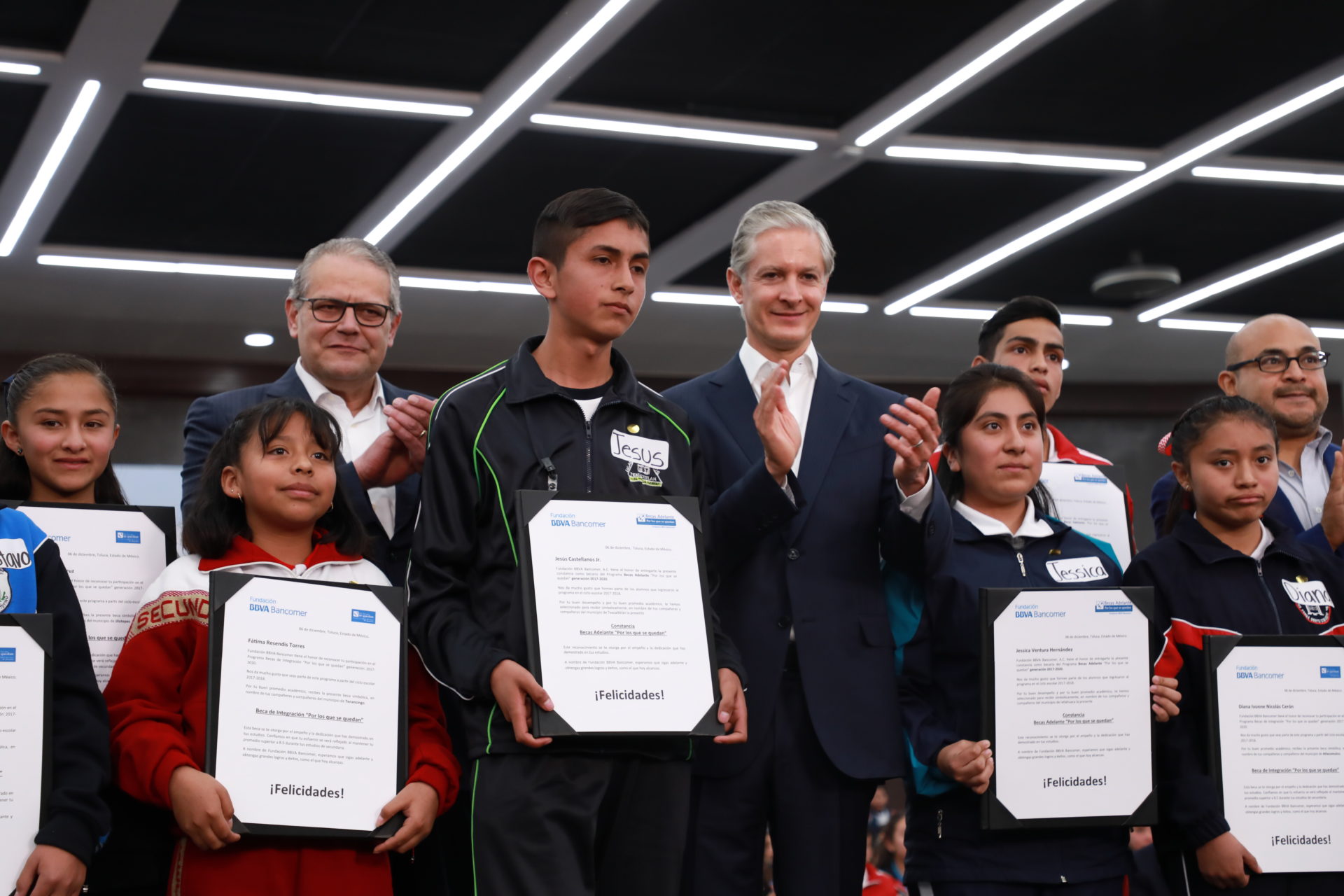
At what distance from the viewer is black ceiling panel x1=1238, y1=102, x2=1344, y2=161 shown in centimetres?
748

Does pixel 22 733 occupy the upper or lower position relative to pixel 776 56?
lower

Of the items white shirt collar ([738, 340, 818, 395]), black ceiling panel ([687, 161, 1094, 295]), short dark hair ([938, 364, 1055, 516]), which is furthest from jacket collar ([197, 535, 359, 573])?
black ceiling panel ([687, 161, 1094, 295])

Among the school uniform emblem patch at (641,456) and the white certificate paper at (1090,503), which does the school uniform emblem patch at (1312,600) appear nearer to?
the white certificate paper at (1090,503)

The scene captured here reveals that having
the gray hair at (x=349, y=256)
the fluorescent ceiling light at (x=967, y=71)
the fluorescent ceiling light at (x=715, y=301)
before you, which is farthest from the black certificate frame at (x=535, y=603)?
the fluorescent ceiling light at (x=715, y=301)

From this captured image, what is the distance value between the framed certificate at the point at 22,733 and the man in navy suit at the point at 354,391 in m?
0.62

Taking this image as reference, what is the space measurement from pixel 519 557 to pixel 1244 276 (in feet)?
29.4

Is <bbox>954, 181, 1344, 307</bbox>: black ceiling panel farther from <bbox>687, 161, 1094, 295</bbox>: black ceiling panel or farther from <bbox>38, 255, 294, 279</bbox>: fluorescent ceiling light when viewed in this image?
<bbox>38, 255, 294, 279</bbox>: fluorescent ceiling light

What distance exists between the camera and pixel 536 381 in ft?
8.56

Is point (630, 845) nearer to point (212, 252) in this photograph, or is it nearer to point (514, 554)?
point (514, 554)

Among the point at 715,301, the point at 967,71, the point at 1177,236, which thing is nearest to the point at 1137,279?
the point at 1177,236

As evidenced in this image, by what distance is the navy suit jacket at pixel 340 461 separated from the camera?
9.64 ft

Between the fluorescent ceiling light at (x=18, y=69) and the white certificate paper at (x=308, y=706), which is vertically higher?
the fluorescent ceiling light at (x=18, y=69)

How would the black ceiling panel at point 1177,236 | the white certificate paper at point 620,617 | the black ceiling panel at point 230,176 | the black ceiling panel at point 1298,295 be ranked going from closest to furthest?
the white certificate paper at point 620,617, the black ceiling panel at point 230,176, the black ceiling panel at point 1177,236, the black ceiling panel at point 1298,295

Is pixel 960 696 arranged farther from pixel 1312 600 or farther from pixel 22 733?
pixel 22 733
